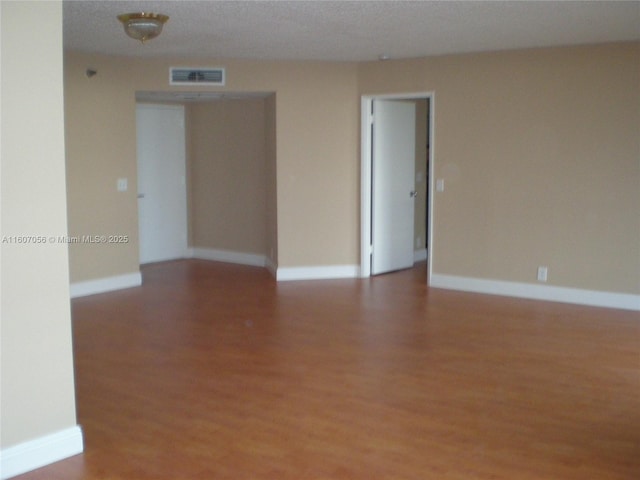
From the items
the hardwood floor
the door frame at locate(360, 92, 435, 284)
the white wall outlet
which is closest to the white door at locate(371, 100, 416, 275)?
the door frame at locate(360, 92, 435, 284)

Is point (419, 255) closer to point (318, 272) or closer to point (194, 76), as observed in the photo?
point (318, 272)

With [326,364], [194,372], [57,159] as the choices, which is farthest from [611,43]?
[57,159]

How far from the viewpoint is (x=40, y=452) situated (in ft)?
10.8

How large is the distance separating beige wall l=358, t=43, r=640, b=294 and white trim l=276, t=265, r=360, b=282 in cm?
102

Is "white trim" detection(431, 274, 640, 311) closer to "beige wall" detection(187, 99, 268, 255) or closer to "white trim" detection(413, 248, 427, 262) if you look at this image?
"white trim" detection(413, 248, 427, 262)

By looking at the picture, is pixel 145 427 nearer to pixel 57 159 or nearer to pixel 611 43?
pixel 57 159

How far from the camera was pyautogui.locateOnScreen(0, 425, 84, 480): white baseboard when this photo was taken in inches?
126

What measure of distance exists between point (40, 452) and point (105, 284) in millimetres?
4273

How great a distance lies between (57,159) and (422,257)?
673cm

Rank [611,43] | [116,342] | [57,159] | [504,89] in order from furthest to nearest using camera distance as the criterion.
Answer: [504,89] → [611,43] → [116,342] → [57,159]

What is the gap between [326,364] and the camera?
16.1 ft

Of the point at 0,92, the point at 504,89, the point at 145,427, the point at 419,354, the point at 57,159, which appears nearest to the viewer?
the point at 0,92

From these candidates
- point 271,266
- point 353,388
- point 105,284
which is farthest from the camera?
point 271,266

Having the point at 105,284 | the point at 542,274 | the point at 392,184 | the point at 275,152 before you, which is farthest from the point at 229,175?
the point at 542,274
